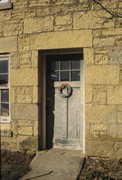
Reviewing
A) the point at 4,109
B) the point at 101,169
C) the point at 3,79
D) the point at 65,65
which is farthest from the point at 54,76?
the point at 101,169

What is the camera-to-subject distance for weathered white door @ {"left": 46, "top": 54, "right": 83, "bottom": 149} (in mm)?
5891

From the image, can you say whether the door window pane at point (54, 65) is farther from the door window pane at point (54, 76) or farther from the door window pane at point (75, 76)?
the door window pane at point (75, 76)

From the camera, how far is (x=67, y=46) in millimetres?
5527

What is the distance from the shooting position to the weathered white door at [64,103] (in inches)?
232

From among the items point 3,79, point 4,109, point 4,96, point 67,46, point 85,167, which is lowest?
point 85,167

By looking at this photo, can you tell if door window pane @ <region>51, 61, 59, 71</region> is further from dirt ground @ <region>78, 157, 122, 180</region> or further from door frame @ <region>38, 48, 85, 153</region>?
dirt ground @ <region>78, 157, 122, 180</region>

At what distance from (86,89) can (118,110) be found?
2.76 feet

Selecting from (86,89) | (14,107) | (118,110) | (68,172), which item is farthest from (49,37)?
(68,172)

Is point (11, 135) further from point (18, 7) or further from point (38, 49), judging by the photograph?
point (18, 7)

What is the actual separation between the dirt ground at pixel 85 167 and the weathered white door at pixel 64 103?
739mm

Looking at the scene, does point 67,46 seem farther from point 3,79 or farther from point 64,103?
point 3,79

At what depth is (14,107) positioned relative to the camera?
5949 millimetres

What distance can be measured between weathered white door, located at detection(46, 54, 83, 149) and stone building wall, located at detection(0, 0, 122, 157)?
1.56 ft

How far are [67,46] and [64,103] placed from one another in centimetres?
143
